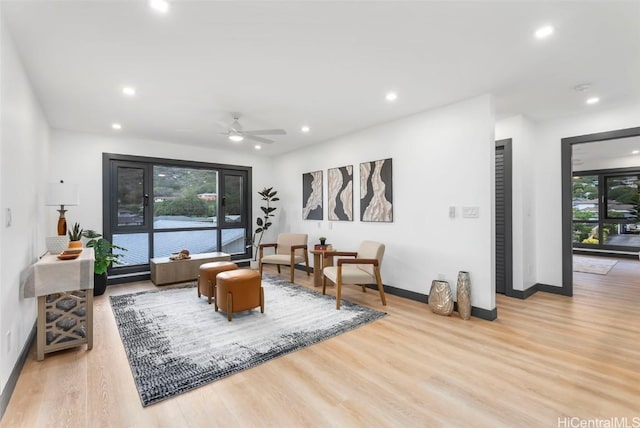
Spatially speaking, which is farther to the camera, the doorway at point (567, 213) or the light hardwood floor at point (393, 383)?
the doorway at point (567, 213)

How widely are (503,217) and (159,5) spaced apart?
465cm

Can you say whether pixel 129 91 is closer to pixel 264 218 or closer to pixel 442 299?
pixel 264 218

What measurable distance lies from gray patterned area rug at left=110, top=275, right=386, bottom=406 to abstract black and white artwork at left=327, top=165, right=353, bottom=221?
153 cm

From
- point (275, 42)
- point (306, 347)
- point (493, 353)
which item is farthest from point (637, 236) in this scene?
point (275, 42)

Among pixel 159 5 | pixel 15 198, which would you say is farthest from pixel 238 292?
pixel 159 5

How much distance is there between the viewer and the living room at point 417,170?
2.27 metres

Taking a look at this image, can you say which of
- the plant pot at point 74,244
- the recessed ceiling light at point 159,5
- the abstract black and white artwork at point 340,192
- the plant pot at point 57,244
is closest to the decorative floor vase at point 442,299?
the abstract black and white artwork at point 340,192

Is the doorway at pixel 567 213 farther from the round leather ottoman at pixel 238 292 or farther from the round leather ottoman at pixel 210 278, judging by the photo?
the round leather ottoman at pixel 210 278

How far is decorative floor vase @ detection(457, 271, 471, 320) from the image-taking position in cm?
339

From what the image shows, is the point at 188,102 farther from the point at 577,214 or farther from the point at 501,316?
the point at 577,214

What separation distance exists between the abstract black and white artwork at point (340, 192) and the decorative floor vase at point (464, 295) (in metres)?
2.10

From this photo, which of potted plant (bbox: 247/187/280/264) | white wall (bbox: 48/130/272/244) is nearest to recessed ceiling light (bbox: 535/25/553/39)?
potted plant (bbox: 247/187/280/264)

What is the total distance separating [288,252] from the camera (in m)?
5.79

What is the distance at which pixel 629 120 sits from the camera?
12.2 feet
